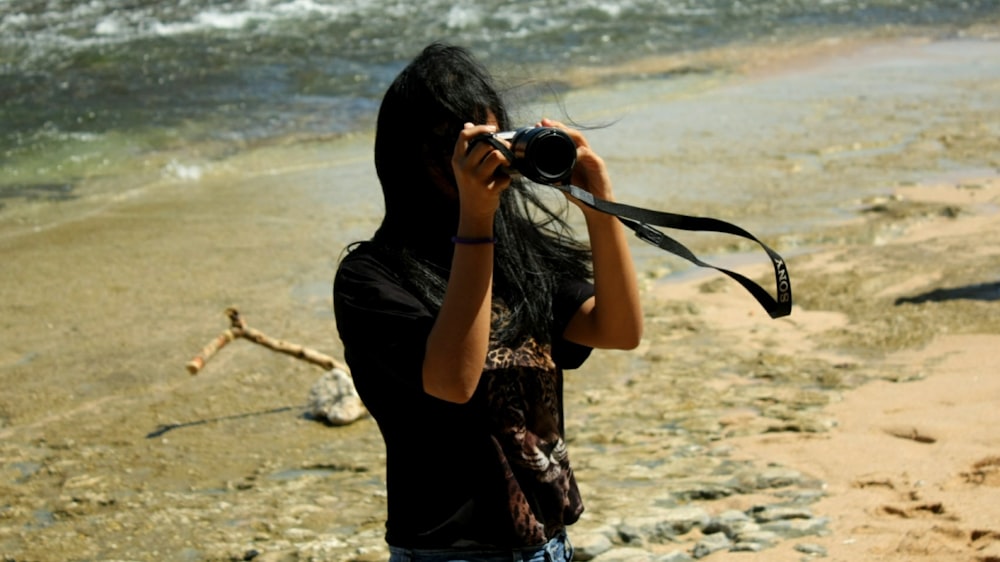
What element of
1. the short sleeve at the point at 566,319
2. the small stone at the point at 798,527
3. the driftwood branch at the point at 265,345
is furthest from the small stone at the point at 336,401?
the short sleeve at the point at 566,319

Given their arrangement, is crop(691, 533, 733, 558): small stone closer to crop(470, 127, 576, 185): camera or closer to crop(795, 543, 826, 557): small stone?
crop(795, 543, 826, 557): small stone

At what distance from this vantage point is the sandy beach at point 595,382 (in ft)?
14.5

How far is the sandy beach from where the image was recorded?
4410 mm

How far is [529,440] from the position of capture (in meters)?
2.16

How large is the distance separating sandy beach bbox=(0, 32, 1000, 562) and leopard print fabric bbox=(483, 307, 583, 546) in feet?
6.28

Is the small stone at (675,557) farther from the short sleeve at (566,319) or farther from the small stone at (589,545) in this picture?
the short sleeve at (566,319)

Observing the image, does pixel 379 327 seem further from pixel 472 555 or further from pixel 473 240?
pixel 472 555

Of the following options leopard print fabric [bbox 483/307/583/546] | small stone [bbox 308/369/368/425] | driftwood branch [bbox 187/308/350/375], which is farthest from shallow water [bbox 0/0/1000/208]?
leopard print fabric [bbox 483/307/583/546]

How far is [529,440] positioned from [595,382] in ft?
12.8

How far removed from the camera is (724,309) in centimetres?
696

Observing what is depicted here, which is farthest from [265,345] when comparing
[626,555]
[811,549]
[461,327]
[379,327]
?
[461,327]

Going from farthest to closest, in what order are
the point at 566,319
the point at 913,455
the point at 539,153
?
the point at 913,455
the point at 566,319
the point at 539,153

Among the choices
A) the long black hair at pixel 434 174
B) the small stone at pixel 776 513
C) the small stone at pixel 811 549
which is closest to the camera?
the long black hair at pixel 434 174

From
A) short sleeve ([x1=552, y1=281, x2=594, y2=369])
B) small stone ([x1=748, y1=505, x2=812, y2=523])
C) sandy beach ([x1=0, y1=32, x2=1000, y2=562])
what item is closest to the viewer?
short sleeve ([x1=552, y1=281, x2=594, y2=369])
